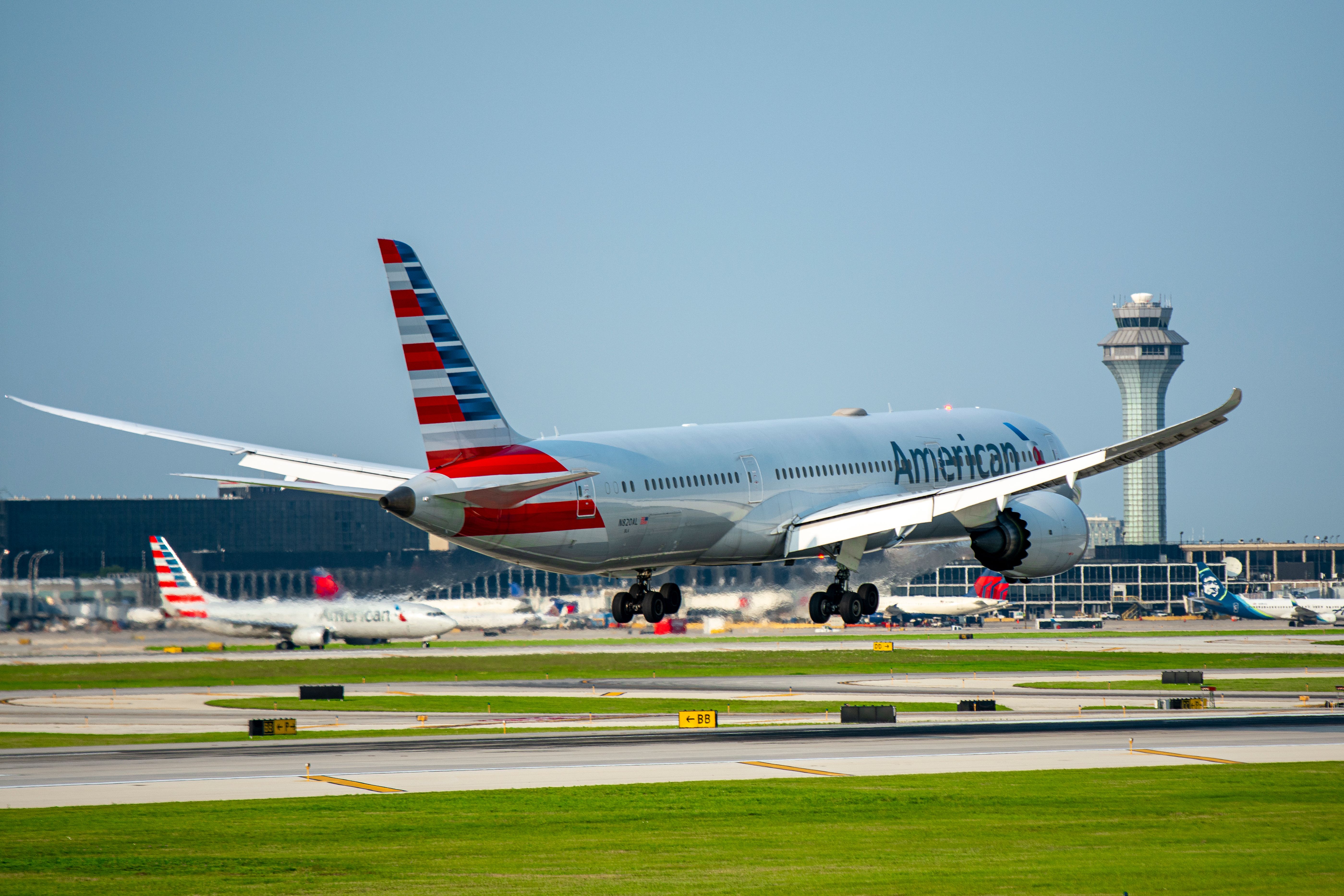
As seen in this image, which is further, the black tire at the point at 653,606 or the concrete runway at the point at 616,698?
the concrete runway at the point at 616,698

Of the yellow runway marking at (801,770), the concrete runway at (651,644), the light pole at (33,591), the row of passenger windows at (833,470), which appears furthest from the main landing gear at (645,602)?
the light pole at (33,591)

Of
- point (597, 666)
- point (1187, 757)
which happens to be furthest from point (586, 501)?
point (597, 666)

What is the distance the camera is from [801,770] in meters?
37.9

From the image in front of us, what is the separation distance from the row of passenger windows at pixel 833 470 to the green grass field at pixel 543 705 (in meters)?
8.30

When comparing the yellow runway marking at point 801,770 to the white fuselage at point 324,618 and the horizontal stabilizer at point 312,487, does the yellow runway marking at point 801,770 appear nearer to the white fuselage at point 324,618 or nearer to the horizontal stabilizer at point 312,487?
the horizontal stabilizer at point 312,487

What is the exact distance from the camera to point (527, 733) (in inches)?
1988

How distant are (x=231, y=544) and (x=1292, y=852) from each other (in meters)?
152

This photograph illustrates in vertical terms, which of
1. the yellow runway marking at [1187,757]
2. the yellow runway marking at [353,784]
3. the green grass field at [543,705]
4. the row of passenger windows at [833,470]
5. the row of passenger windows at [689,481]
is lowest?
the green grass field at [543,705]

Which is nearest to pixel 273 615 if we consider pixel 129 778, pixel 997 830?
pixel 129 778

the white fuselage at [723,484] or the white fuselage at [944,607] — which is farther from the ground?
the white fuselage at [723,484]

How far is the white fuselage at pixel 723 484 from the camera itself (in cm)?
4359

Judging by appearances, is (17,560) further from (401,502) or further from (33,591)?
(401,502)

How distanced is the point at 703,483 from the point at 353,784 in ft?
52.6

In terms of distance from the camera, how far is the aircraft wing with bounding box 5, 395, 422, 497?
50.9 meters
